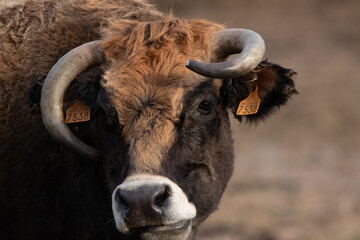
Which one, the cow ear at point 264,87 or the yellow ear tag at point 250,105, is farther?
the yellow ear tag at point 250,105

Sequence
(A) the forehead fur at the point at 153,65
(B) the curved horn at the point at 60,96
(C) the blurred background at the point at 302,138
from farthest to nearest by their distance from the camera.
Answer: (C) the blurred background at the point at 302,138
(B) the curved horn at the point at 60,96
(A) the forehead fur at the point at 153,65

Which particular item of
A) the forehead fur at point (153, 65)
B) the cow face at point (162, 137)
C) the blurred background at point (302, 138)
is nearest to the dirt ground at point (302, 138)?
the blurred background at point (302, 138)

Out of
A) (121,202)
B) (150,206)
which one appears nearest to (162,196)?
(150,206)

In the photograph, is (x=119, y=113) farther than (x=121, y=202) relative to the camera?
Yes

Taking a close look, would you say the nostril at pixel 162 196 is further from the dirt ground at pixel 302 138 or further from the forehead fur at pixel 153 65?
the dirt ground at pixel 302 138

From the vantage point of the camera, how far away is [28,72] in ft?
20.9

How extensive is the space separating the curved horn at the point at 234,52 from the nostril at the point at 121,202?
3.48ft

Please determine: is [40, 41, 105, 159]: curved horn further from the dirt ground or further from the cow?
the dirt ground

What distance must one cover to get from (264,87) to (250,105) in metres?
0.20

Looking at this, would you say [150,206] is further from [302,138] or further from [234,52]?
[302,138]

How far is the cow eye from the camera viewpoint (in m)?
5.59

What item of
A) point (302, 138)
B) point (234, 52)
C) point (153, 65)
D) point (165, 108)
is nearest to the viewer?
point (165, 108)

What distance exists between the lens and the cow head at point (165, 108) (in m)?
5.12

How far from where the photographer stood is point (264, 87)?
5980mm
